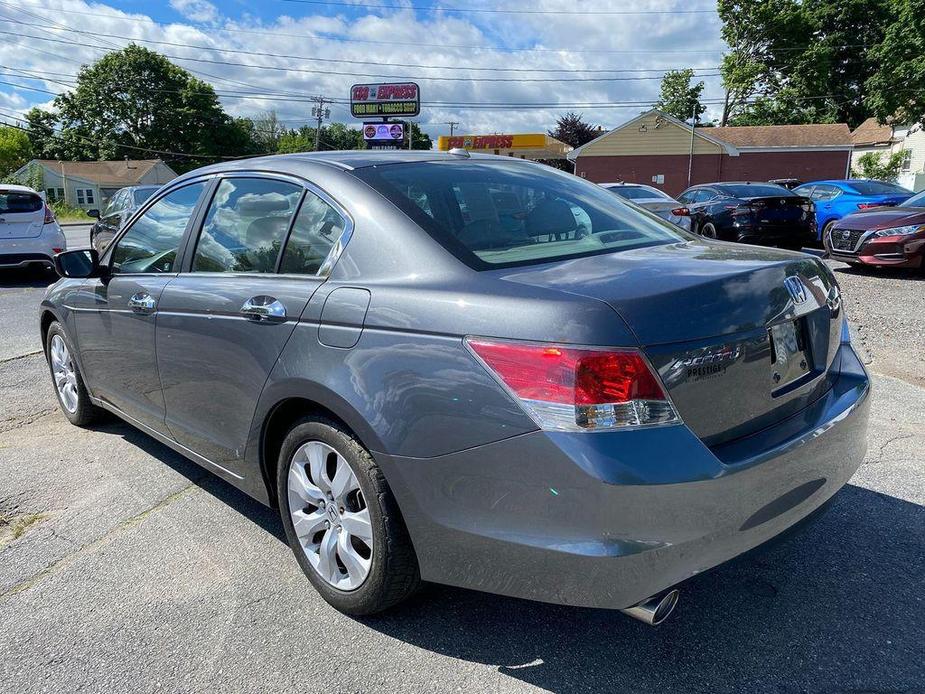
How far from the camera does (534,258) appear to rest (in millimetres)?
2512

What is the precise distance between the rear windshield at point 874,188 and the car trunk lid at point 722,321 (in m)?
14.6

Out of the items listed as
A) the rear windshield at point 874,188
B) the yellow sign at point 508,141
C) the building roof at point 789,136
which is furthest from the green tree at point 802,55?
the rear windshield at point 874,188

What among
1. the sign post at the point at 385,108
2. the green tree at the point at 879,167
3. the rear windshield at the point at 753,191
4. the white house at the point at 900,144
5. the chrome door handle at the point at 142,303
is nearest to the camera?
the chrome door handle at the point at 142,303

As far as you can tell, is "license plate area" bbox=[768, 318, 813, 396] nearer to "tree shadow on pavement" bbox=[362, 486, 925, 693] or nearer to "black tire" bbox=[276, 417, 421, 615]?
"tree shadow on pavement" bbox=[362, 486, 925, 693]

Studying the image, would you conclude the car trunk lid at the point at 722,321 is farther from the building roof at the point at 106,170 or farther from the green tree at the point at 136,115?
the green tree at the point at 136,115

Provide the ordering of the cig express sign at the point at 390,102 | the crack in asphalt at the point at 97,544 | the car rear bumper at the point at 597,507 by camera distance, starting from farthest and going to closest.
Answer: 1. the cig express sign at the point at 390,102
2. the crack in asphalt at the point at 97,544
3. the car rear bumper at the point at 597,507

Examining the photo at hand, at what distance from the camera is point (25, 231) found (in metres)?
11.9

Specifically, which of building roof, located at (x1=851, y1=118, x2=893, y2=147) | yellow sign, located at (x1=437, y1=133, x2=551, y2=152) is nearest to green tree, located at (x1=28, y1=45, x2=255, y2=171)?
yellow sign, located at (x1=437, y1=133, x2=551, y2=152)

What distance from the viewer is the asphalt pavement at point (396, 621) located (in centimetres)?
234

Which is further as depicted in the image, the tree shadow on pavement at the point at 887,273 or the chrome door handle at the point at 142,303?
the tree shadow on pavement at the point at 887,273

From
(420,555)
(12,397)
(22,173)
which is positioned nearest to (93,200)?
(22,173)

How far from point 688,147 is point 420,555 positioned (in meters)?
47.3

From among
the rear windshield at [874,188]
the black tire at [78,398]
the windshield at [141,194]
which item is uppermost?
the rear windshield at [874,188]

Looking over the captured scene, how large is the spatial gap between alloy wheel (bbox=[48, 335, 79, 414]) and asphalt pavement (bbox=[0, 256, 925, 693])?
1109 millimetres
